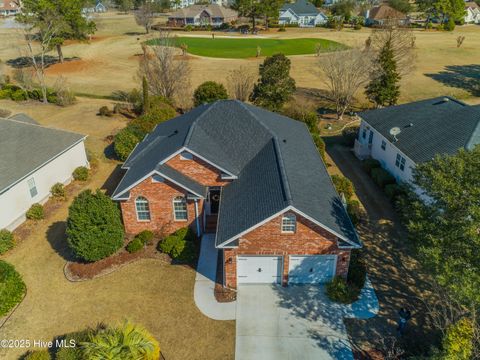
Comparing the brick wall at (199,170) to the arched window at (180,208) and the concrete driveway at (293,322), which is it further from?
the concrete driveway at (293,322)

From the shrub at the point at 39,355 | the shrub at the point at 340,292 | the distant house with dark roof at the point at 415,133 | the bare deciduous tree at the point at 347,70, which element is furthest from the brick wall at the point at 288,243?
the bare deciduous tree at the point at 347,70

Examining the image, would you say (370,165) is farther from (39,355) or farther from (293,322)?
(39,355)

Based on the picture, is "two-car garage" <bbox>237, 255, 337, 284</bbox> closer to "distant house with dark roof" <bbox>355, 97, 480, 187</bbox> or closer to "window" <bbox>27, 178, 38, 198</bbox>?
"distant house with dark roof" <bbox>355, 97, 480, 187</bbox>

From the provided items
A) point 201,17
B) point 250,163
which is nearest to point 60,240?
point 250,163

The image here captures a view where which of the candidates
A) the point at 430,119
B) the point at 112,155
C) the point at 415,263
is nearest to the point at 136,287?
the point at 415,263

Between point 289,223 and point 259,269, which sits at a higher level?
point 289,223

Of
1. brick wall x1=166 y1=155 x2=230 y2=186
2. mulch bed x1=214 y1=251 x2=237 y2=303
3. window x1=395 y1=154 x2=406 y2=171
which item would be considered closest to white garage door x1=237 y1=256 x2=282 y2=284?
mulch bed x1=214 y1=251 x2=237 y2=303

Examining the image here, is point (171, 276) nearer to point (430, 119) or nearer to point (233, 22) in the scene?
point (430, 119)
